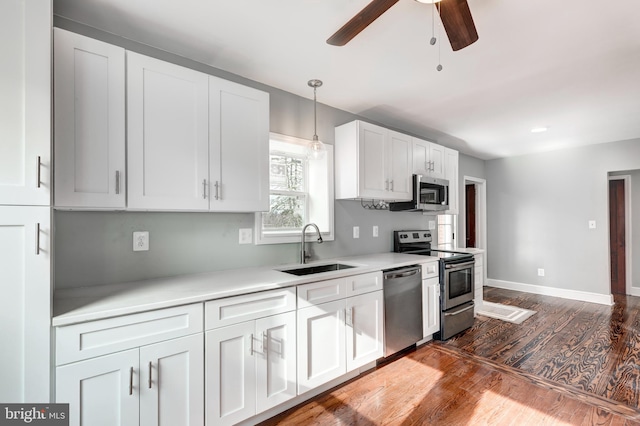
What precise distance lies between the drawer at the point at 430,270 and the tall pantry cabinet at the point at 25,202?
2.79m

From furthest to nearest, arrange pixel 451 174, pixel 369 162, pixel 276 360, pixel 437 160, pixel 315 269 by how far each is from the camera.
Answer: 1. pixel 451 174
2. pixel 437 160
3. pixel 369 162
4. pixel 315 269
5. pixel 276 360

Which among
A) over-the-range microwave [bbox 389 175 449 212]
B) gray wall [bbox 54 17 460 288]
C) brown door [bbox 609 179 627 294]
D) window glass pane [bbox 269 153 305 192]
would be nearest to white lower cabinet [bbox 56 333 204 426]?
gray wall [bbox 54 17 460 288]

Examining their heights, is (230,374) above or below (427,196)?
below

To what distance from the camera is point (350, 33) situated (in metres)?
1.53

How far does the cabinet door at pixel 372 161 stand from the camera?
2977 mm

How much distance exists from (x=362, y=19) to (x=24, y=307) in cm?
188

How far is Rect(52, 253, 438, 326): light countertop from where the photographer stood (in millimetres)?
1393

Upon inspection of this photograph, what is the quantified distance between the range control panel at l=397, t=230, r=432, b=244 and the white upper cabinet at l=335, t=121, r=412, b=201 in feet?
2.03

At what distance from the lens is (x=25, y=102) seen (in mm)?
1302

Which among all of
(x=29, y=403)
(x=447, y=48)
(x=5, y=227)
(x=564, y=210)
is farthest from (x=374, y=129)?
(x=564, y=210)

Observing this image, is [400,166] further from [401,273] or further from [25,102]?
[25,102]

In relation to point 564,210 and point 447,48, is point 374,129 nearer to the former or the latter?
point 447,48

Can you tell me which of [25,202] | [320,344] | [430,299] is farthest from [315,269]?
[25,202]

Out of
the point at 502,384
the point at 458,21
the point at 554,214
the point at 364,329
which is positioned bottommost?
the point at 502,384
